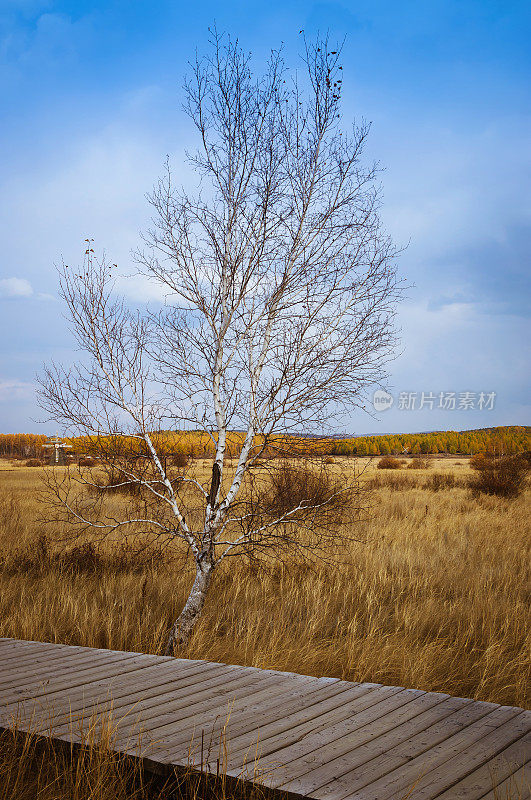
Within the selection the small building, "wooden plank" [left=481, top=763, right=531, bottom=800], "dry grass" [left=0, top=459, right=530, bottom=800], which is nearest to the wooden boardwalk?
"wooden plank" [left=481, top=763, right=531, bottom=800]

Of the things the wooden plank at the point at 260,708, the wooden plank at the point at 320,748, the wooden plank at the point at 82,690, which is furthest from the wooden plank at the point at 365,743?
the wooden plank at the point at 82,690

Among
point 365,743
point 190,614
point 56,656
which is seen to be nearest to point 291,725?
point 365,743

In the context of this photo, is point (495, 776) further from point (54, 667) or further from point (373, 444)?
point (373, 444)

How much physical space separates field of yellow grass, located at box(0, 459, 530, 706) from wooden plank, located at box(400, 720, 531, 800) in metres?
1.59

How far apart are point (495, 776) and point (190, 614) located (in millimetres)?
3355

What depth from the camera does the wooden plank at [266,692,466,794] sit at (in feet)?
8.01

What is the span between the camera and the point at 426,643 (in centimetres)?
526

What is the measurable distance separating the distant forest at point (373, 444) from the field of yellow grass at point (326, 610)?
162 centimetres

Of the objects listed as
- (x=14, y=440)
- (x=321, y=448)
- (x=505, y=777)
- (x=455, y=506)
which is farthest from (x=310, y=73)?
(x=14, y=440)

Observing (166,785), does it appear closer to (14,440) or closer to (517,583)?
(517,583)

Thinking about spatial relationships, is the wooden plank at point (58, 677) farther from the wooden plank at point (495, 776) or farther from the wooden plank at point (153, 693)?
the wooden plank at point (495, 776)

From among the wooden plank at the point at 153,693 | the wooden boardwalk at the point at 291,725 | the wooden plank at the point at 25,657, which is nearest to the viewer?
the wooden boardwalk at the point at 291,725

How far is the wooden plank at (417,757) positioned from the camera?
91.9 inches

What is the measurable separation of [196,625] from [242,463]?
1.59 metres
